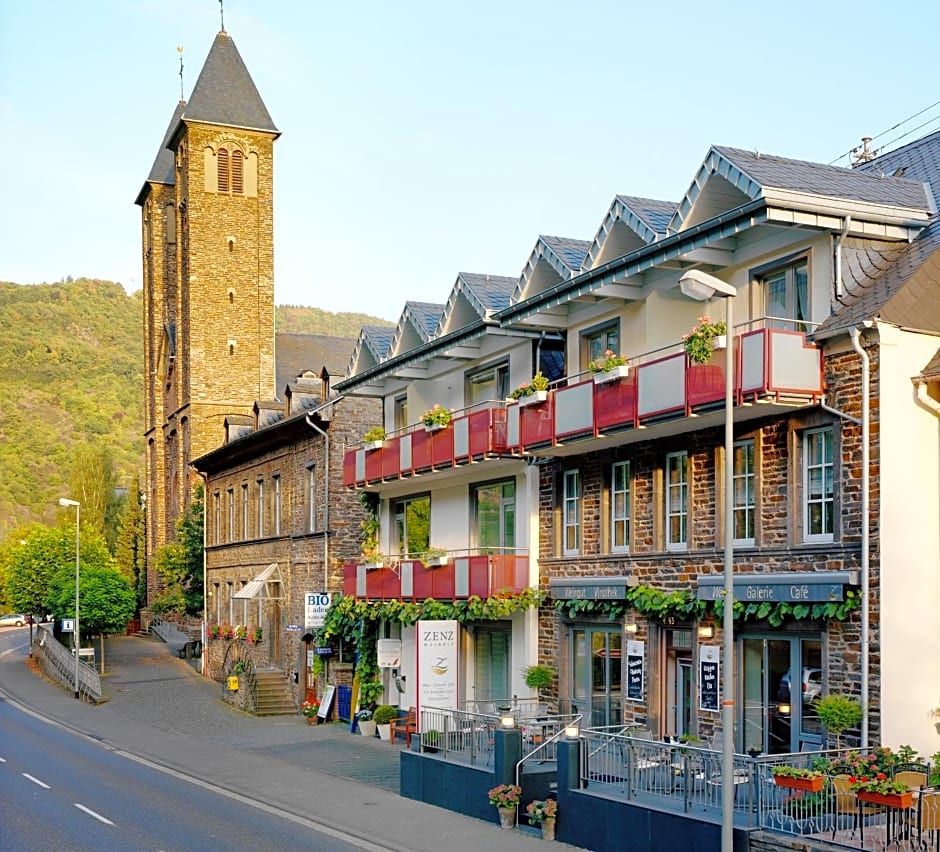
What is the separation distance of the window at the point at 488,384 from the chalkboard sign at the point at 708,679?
8757 mm

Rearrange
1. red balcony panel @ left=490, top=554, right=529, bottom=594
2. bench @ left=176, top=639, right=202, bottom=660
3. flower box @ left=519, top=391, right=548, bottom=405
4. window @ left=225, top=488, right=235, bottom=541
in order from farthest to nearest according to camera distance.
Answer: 1. bench @ left=176, top=639, right=202, bottom=660
2. window @ left=225, top=488, right=235, bottom=541
3. red balcony panel @ left=490, top=554, right=529, bottom=594
4. flower box @ left=519, top=391, right=548, bottom=405

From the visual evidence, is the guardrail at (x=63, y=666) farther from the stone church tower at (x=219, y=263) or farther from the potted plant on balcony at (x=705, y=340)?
the potted plant on balcony at (x=705, y=340)

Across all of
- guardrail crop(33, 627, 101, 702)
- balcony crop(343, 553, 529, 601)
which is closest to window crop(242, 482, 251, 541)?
guardrail crop(33, 627, 101, 702)

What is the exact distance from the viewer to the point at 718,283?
14.2 metres

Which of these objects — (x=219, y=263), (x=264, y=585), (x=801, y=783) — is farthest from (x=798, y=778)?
(x=219, y=263)

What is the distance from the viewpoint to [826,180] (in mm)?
19641

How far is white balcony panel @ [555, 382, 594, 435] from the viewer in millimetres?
22078

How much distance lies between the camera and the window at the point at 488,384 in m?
27.9

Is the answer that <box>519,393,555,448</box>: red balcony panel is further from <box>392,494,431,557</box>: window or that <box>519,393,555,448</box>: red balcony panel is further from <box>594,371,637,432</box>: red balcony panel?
<box>392,494,431,557</box>: window

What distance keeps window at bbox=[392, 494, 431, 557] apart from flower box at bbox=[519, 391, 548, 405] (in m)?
7.26

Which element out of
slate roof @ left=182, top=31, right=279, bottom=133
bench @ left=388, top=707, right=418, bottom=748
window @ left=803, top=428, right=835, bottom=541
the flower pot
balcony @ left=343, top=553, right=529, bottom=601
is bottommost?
bench @ left=388, top=707, right=418, bottom=748

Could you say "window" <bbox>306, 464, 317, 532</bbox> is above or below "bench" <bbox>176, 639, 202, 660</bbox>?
above

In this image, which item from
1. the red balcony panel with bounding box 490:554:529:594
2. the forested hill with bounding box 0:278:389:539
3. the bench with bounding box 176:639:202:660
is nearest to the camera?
the red balcony panel with bounding box 490:554:529:594

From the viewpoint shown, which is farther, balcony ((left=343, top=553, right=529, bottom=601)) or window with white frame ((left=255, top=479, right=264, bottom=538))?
window with white frame ((left=255, top=479, right=264, bottom=538))
